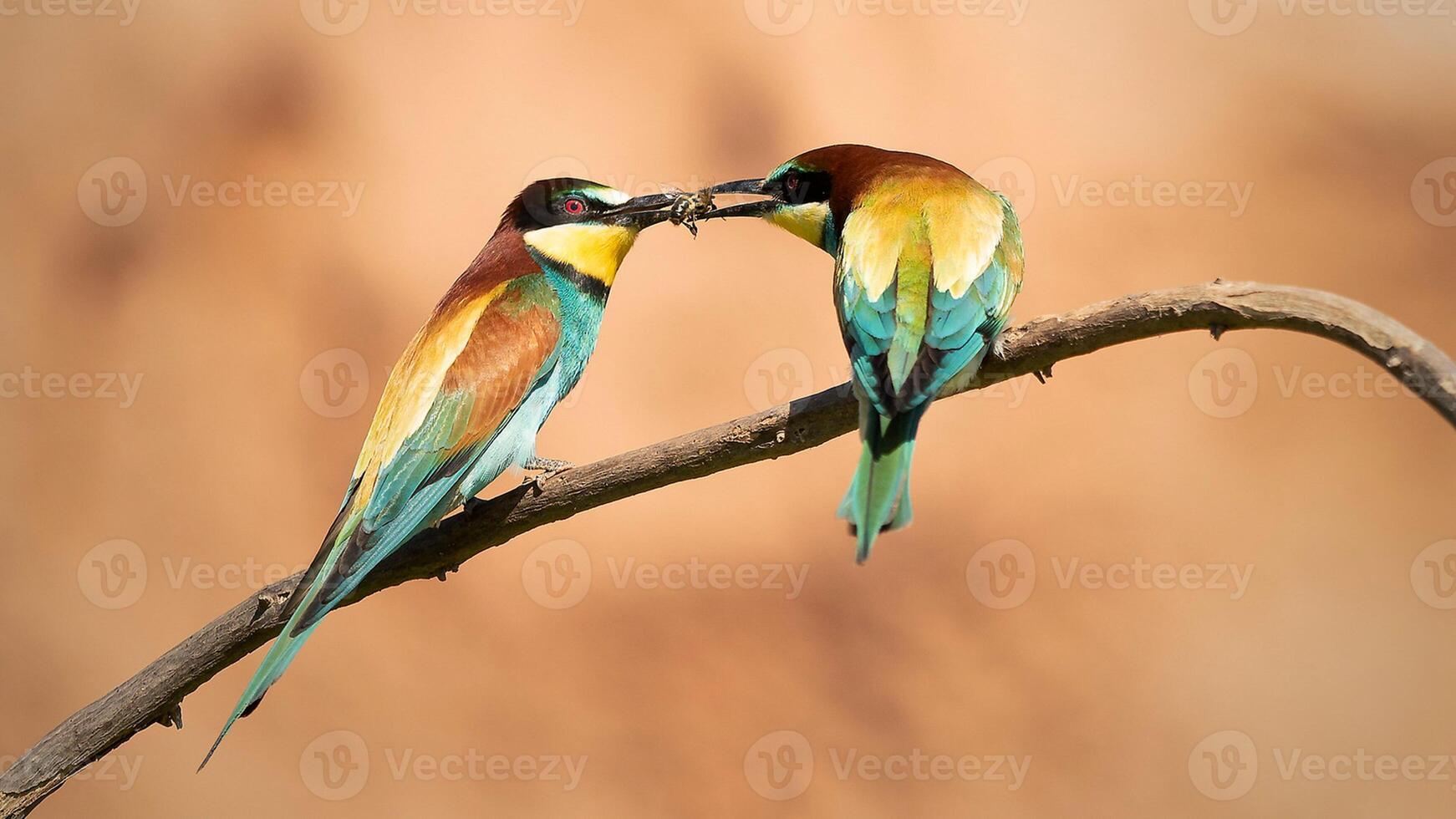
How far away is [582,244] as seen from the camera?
179 cm

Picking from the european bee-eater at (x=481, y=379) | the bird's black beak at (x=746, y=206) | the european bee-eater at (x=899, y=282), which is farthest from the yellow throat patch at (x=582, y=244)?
the european bee-eater at (x=899, y=282)

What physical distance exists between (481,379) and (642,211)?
16.5 inches

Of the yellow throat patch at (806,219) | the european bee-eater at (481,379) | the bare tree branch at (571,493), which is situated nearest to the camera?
the bare tree branch at (571,493)

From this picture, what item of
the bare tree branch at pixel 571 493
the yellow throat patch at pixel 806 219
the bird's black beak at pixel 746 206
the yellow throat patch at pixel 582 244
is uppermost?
the bird's black beak at pixel 746 206

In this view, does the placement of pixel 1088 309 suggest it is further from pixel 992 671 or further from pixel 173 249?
pixel 173 249

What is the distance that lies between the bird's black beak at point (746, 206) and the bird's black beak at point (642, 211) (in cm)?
6

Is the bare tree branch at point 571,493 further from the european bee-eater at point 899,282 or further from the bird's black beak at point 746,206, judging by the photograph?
the bird's black beak at point 746,206

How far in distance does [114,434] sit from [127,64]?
1.05 meters

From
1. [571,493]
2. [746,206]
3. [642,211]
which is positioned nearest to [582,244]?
[642,211]

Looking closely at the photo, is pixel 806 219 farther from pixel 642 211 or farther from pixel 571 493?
pixel 571 493

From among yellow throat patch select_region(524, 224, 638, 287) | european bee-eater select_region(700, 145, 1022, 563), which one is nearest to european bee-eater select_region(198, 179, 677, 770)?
yellow throat patch select_region(524, 224, 638, 287)

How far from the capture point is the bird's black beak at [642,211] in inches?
70.5

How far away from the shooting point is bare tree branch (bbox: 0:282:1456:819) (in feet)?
3.75

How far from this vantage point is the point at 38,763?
4.34 feet
